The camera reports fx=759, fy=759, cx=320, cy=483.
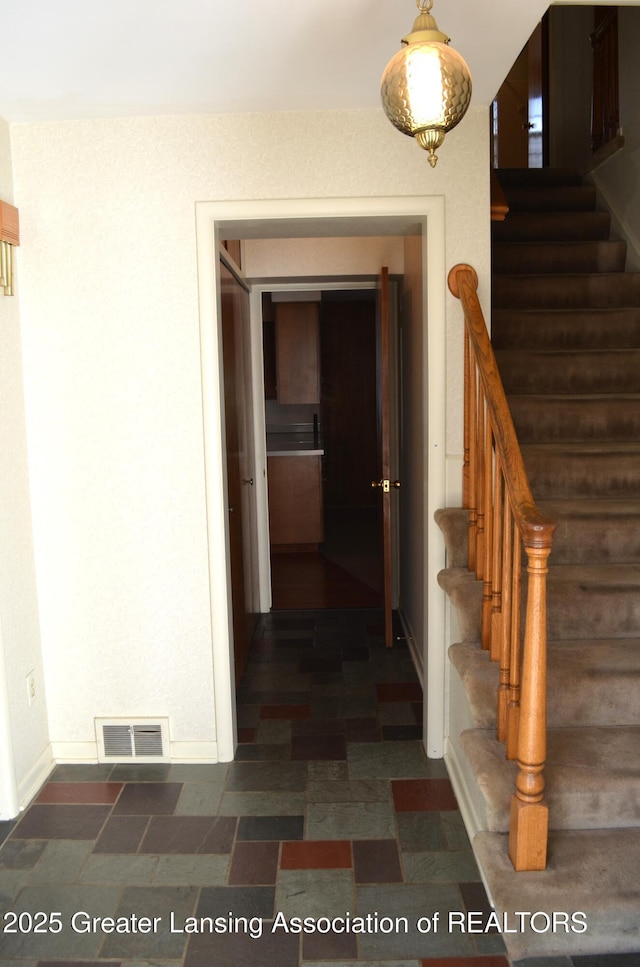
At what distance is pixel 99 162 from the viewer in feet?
9.89

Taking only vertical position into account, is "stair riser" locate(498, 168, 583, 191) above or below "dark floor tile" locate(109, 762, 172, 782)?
above

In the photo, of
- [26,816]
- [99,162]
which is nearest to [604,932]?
[26,816]

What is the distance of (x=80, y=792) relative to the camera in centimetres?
307

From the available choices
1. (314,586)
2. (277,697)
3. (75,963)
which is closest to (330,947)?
(75,963)

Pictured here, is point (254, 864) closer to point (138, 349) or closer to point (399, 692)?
point (399, 692)

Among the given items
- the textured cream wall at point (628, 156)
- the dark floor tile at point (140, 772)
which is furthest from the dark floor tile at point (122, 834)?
the textured cream wall at point (628, 156)

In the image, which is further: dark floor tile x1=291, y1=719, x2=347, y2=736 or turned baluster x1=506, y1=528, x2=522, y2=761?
dark floor tile x1=291, y1=719, x2=347, y2=736

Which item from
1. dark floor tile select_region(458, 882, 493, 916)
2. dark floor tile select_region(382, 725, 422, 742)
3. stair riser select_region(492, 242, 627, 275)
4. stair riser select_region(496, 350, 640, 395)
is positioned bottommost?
dark floor tile select_region(458, 882, 493, 916)

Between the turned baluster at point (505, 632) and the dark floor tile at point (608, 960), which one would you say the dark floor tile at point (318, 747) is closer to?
the turned baluster at point (505, 632)

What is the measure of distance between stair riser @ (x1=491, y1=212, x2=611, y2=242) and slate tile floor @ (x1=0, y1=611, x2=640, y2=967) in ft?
9.65

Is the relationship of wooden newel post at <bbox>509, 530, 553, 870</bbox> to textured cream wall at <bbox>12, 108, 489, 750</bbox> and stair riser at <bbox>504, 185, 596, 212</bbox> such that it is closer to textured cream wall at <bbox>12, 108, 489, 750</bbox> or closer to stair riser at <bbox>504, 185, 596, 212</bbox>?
textured cream wall at <bbox>12, 108, 489, 750</bbox>

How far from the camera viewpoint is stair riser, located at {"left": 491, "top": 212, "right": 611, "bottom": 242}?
4.68m

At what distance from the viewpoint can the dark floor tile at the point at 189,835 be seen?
8.78 feet

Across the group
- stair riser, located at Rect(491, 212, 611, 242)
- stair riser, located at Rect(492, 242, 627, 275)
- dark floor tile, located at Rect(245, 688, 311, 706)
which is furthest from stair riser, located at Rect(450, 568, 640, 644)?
stair riser, located at Rect(491, 212, 611, 242)
